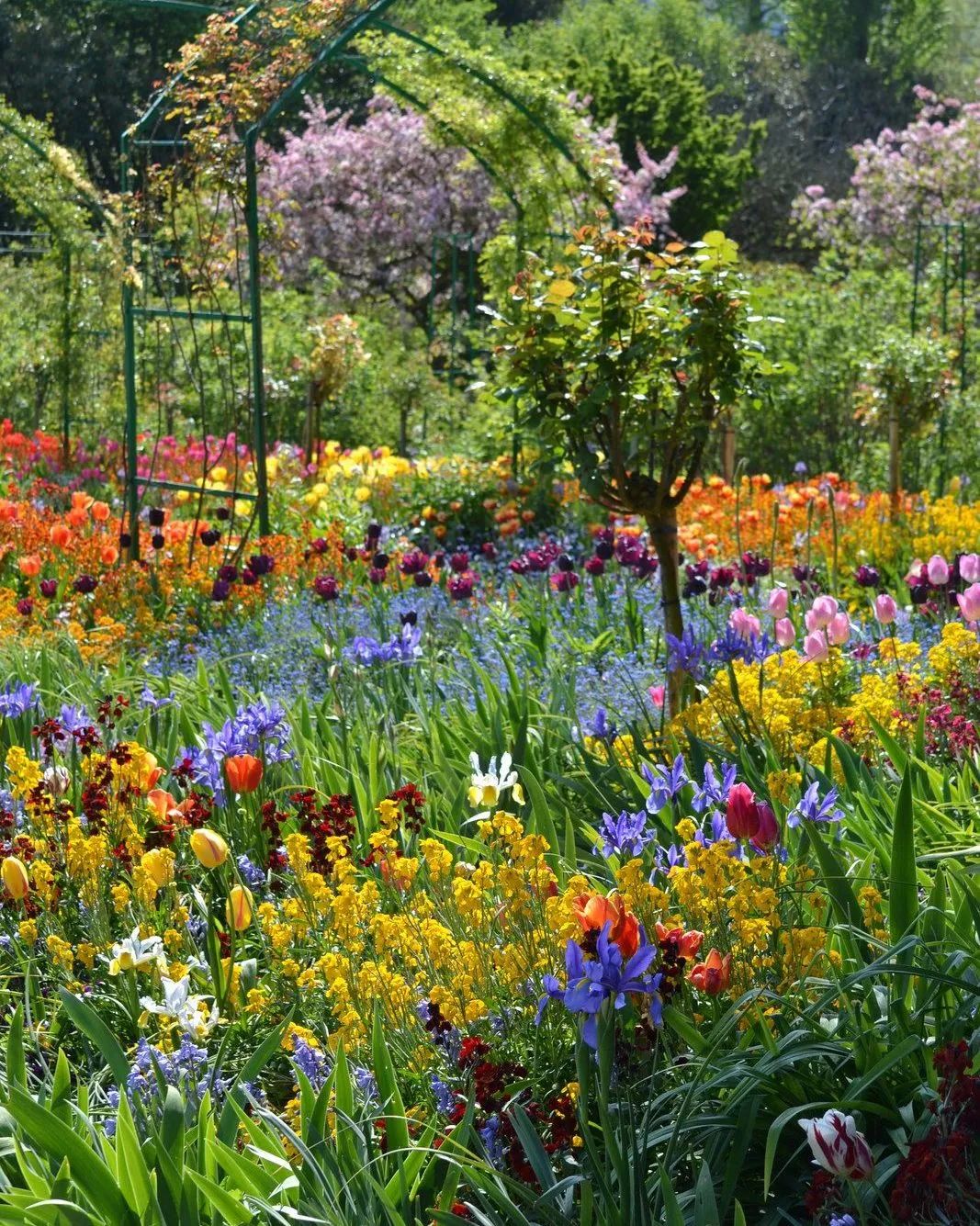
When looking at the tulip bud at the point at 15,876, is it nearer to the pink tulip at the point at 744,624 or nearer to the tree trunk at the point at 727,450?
the pink tulip at the point at 744,624

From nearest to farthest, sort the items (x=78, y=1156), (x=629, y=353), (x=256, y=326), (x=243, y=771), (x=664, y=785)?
1. (x=78, y=1156)
2. (x=664, y=785)
3. (x=243, y=771)
4. (x=629, y=353)
5. (x=256, y=326)

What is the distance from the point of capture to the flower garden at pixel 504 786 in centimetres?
207

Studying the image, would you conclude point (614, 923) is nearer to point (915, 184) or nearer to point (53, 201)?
point (53, 201)

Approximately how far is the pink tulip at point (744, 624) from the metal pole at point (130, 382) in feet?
13.7

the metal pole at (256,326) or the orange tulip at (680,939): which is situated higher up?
the metal pole at (256,326)

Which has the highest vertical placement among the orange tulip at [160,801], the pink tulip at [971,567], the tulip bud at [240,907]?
the pink tulip at [971,567]

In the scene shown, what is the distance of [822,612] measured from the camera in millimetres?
3674

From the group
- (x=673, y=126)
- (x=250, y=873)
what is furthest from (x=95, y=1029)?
(x=673, y=126)

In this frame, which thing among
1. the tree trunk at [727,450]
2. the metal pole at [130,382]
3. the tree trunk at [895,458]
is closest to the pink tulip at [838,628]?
the tree trunk at [895,458]

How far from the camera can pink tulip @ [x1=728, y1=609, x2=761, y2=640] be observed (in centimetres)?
403

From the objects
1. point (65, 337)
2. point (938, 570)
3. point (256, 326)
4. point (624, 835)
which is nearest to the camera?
point (624, 835)

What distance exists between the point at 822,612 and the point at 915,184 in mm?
16504

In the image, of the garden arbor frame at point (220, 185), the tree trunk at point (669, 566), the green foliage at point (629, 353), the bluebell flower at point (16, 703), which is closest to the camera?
the bluebell flower at point (16, 703)

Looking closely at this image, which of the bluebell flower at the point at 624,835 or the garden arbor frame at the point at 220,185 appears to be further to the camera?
the garden arbor frame at the point at 220,185
